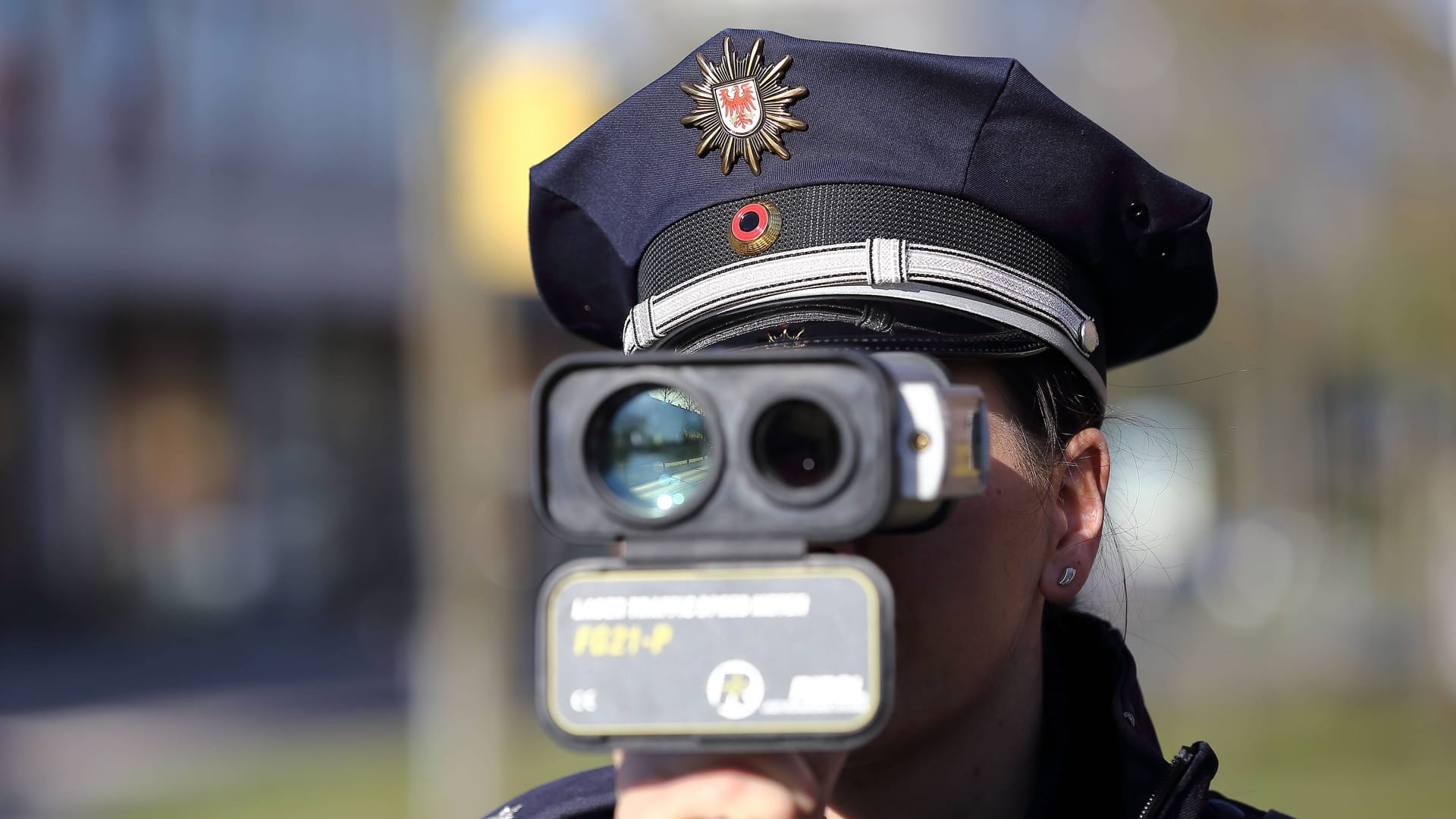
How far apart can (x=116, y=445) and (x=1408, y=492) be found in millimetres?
14876

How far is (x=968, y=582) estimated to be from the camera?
1.47 meters

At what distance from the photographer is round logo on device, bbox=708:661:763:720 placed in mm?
1064

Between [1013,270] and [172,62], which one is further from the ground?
[172,62]

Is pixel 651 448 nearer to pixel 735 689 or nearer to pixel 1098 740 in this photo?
pixel 735 689

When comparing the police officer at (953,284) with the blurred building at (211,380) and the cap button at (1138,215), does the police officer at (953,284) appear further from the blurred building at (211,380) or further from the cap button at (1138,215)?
the blurred building at (211,380)

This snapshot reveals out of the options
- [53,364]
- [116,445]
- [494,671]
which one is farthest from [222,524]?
[494,671]

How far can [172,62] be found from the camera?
784 cm

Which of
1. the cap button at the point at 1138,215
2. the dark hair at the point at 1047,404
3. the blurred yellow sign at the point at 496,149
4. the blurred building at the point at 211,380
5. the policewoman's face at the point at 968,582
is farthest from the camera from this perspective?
the blurred building at the point at 211,380

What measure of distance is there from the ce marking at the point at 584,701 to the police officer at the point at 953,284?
1.27 feet

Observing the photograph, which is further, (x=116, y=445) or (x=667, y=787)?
(x=116, y=445)

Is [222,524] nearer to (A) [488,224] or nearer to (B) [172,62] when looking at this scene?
(B) [172,62]

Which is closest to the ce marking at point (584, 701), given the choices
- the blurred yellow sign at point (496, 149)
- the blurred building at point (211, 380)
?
the blurred yellow sign at point (496, 149)

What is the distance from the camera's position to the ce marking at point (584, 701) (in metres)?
1.09

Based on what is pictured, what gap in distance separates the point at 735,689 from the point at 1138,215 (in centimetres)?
88
